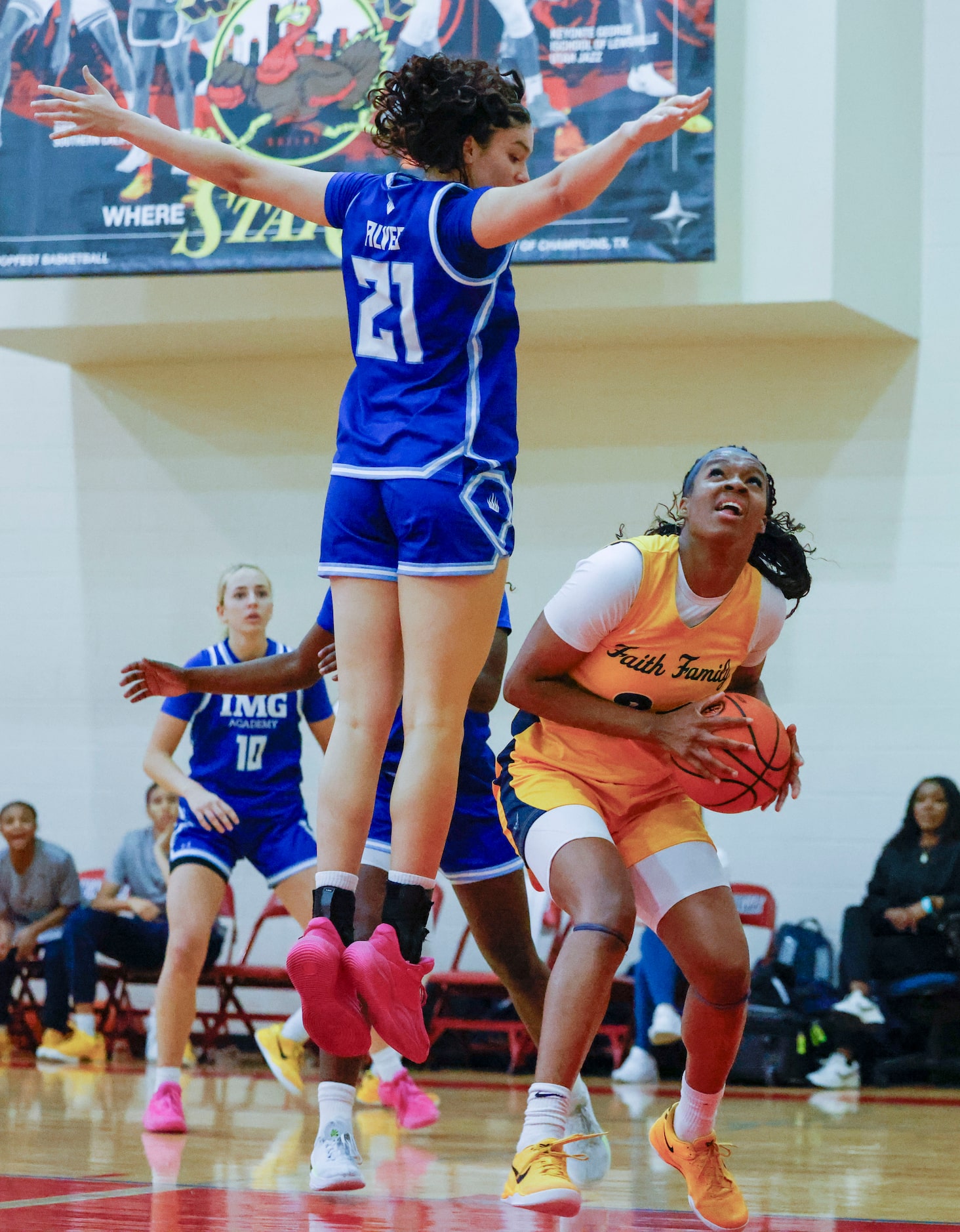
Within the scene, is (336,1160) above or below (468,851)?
below

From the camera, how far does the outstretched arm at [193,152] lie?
337 cm

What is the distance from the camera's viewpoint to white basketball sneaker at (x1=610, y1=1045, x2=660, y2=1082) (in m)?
7.65

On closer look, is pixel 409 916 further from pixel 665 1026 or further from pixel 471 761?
pixel 665 1026

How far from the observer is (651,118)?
288cm

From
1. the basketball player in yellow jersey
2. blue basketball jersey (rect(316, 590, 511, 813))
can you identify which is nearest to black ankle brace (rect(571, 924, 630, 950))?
the basketball player in yellow jersey

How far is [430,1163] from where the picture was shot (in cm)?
470

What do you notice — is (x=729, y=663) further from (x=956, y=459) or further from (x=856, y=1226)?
(x=956, y=459)

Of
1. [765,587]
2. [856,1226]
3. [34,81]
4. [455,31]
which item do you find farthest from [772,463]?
[856,1226]

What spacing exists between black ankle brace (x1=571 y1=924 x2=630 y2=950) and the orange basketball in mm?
355

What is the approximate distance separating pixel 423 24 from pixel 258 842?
422 centimetres

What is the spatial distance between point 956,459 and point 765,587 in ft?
17.2

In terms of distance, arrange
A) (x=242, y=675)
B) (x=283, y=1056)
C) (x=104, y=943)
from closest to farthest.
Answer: (x=242, y=675)
(x=283, y=1056)
(x=104, y=943)

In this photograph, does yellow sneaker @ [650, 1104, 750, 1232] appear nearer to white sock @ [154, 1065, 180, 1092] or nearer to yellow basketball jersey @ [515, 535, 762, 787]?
yellow basketball jersey @ [515, 535, 762, 787]

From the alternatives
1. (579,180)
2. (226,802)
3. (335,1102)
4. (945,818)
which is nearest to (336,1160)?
(335,1102)
